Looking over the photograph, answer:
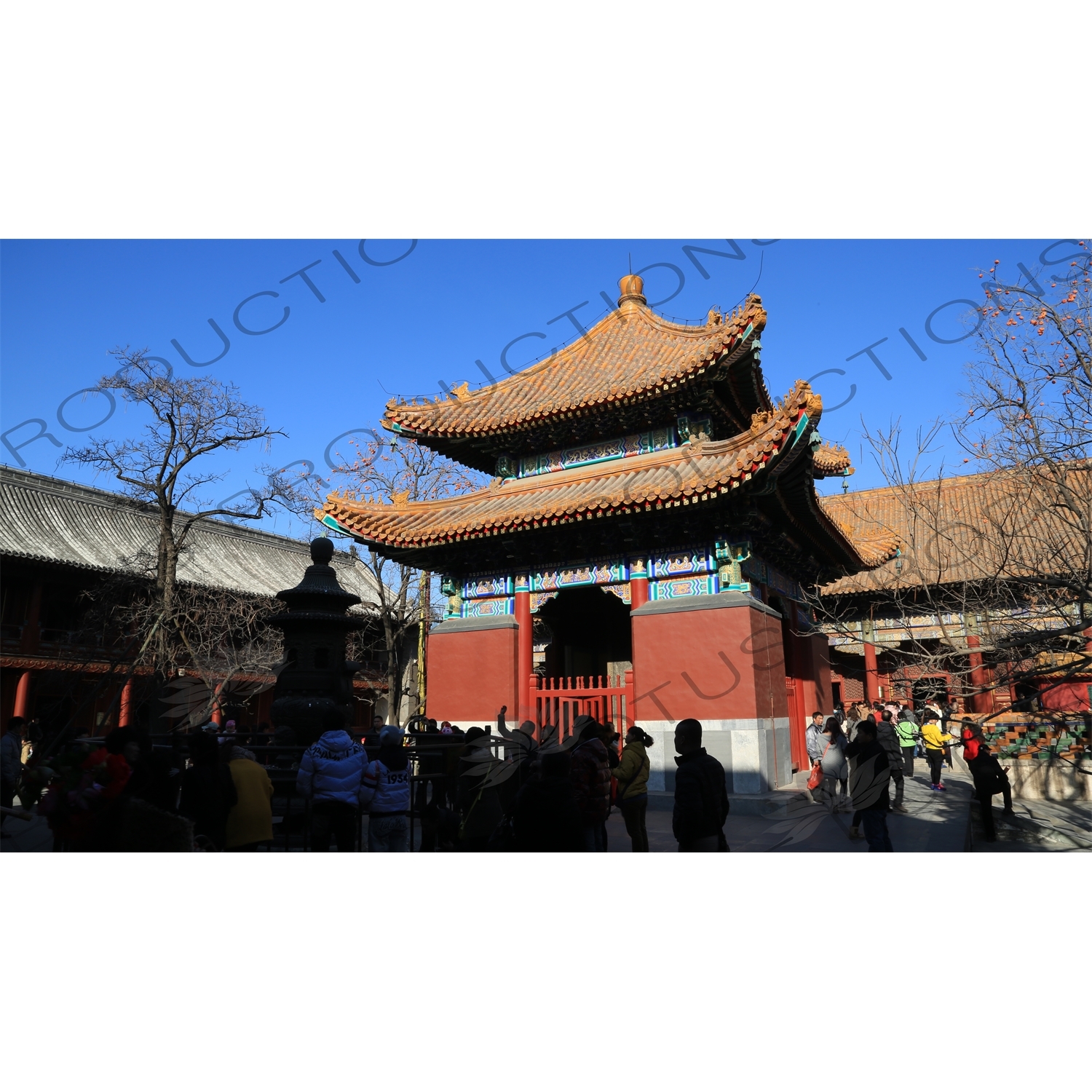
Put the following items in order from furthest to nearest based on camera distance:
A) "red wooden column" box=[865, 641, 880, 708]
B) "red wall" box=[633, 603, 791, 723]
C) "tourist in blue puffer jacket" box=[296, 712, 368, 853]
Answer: "red wooden column" box=[865, 641, 880, 708] → "red wall" box=[633, 603, 791, 723] → "tourist in blue puffer jacket" box=[296, 712, 368, 853]

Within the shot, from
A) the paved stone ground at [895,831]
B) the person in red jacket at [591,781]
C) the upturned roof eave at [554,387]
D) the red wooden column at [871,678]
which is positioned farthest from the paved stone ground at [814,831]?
the red wooden column at [871,678]

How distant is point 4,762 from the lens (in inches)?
346

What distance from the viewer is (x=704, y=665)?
11008 mm

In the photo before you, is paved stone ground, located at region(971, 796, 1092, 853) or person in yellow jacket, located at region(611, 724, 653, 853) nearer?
person in yellow jacket, located at region(611, 724, 653, 853)

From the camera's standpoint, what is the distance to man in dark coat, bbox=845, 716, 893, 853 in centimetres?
733

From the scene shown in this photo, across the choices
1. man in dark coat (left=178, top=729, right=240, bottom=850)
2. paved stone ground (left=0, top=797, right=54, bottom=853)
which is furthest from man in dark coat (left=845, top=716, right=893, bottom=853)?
paved stone ground (left=0, top=797, right=54, bottom=853)

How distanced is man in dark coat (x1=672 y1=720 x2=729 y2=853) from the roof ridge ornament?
12080 millimetres

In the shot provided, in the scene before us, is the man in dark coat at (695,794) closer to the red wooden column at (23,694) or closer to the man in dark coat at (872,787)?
the man in dark coat at (872,787)

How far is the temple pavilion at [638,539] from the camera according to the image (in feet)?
35.8

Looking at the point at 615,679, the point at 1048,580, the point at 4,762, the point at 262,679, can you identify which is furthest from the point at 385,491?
the point at 1048,580

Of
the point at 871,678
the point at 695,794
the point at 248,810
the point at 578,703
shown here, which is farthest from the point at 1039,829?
the point at 871,678

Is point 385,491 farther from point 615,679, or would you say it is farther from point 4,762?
point 4,762

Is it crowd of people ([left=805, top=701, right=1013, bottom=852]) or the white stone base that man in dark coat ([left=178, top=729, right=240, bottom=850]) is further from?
the white stone base

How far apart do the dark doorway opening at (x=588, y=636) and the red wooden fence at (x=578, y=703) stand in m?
2.72
